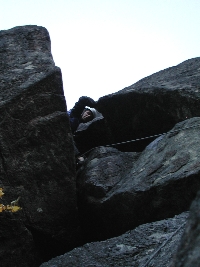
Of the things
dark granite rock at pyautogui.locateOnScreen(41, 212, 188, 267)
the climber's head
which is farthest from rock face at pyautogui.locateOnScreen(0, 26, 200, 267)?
the climber's head

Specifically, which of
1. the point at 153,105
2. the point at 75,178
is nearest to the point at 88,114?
the point at 153,105

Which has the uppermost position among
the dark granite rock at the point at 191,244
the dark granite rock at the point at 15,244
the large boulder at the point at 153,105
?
the large boulder at the point at 153,105

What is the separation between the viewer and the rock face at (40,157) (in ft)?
17.3

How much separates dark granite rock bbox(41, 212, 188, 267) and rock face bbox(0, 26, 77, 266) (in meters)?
1.64

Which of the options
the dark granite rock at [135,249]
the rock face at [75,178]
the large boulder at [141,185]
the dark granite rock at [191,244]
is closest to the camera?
the dark granite rock at [191,244]

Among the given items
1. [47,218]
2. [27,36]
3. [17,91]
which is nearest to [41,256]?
[47,218]

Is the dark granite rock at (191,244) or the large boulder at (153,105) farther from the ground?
the large boulder at (153,105)

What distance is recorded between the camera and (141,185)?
15.9ft

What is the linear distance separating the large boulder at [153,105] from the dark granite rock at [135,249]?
325cm

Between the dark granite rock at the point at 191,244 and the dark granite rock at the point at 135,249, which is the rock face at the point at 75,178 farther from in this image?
the dark granite rock at the point at 191,244

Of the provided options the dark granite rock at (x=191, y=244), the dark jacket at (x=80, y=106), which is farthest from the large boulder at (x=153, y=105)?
the dark granite rock at (x=191, y=244)

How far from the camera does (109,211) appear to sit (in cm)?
518

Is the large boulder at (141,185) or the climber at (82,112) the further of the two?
the climber at (82,112)

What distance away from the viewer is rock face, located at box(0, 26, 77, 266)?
208 inches
